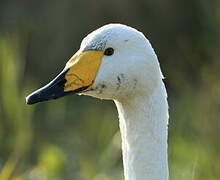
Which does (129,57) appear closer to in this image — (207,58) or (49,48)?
(207,58)

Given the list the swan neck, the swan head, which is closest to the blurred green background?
the swan neck

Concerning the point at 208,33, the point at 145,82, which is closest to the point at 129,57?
the point at 145,82

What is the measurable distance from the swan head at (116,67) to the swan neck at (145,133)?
50 millimetres

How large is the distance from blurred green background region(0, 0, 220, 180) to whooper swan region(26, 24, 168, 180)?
3.22ft

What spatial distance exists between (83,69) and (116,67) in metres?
0.15

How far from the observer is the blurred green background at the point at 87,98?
6012 mm

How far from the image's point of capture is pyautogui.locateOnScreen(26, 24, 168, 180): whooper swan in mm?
4047

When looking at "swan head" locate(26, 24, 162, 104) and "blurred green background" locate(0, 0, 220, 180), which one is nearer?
"swan head" locate(26, 24, 162, 104)

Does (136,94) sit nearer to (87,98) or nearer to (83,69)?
(83,69)

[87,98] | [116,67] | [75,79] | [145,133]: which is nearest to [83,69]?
[75,79]

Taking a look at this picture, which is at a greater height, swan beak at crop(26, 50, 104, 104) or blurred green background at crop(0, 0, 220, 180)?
swan beak at crop(26, 50, 104, 104)

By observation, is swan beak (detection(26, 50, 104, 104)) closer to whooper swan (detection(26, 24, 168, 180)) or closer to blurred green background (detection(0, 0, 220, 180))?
whooper swan (detection(26, 24, 168, 180))

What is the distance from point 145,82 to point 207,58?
303 cm

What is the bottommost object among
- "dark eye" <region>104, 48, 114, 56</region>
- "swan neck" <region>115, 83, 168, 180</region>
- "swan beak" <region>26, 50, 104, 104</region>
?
"swan neck" <region>115, 83, 168, 180</region>
